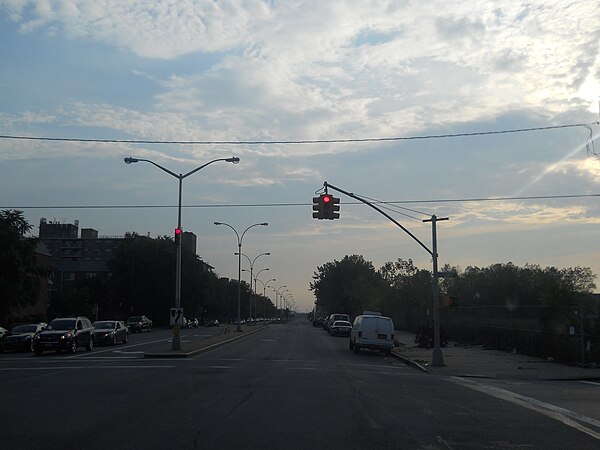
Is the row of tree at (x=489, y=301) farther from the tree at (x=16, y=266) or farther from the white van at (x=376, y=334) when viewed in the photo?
the tree at (x=16, y=266)

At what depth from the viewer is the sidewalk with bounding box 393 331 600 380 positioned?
78.2ft

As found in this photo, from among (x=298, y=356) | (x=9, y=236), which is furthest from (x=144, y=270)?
(x=298, y=356)

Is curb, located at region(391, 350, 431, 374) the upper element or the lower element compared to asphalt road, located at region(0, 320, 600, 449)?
lower

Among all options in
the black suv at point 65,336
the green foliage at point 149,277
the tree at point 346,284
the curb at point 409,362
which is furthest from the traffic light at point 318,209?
the tree at point 346,284

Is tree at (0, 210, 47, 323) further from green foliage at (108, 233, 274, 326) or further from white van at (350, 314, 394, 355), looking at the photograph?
green foliage at (108, 233, 274, 326)

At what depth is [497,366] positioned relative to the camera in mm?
27547

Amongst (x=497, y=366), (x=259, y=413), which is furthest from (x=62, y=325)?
(x=259, y=413)

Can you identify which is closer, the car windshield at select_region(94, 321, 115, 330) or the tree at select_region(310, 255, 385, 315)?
the car windshield at select_region(94, 321, 115, 330)

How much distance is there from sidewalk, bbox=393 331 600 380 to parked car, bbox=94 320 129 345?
17598 mm

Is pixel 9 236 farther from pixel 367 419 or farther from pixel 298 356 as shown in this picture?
pixel 367 419

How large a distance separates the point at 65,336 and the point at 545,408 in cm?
2424

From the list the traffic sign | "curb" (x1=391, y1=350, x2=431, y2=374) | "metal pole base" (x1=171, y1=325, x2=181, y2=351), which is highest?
the traffic sign

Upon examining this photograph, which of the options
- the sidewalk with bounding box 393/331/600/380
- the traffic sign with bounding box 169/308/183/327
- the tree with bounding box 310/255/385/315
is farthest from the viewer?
the tree with bounding box 310/255/385/315

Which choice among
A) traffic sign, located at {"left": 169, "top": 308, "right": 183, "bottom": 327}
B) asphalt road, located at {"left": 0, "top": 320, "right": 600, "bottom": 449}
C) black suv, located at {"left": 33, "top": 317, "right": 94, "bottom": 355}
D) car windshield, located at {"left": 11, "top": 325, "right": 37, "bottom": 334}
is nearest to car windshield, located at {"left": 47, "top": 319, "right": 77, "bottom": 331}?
black suv, located at {"left": 33, "top": 317, "right": 94, "bottom": 355}
